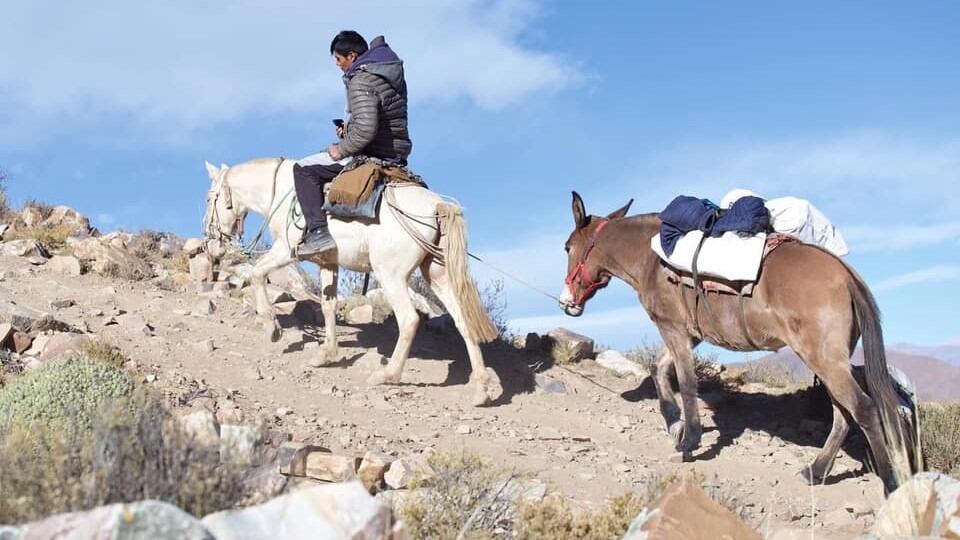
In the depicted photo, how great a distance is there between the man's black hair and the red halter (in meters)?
3.52

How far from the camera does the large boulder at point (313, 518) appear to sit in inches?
139

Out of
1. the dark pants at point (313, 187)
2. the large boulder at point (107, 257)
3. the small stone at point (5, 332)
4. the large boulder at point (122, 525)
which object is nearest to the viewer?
the large boulder at point (122, 525)

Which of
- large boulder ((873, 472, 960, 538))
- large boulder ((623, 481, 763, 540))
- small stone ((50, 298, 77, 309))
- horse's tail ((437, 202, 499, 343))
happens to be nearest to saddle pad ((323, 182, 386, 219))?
horse's tail ((437, 202, 499, 343))

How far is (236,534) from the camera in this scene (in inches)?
138

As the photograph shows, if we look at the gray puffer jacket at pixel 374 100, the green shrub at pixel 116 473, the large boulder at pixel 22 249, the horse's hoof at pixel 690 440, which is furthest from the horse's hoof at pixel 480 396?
the large boulder at pixel 22 249

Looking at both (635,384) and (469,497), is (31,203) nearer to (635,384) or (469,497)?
(635,384)

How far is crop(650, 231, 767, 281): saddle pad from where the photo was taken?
8.05 metres

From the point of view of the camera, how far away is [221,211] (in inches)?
460

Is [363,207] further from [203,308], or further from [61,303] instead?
[61,303]

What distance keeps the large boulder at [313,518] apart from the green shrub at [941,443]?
22.7ft

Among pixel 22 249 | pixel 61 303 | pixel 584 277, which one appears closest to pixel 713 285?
pixel 584 277

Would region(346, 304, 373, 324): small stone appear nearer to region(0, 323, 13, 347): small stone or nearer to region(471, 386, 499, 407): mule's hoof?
region(471, 386, 499, 407): mule's hoof

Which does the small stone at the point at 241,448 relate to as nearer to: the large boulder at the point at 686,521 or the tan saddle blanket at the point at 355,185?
the large boulder at the point at 686,521

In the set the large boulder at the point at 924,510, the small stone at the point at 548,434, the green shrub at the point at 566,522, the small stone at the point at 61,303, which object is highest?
the small stone at the point at 61,303
